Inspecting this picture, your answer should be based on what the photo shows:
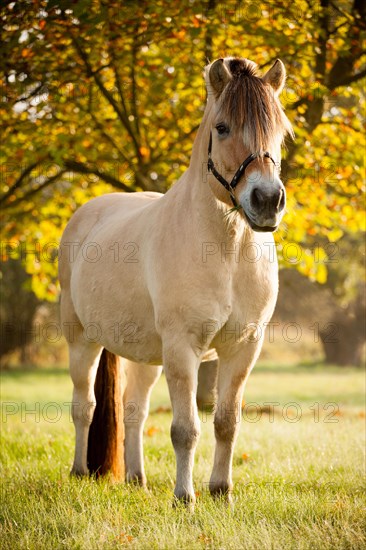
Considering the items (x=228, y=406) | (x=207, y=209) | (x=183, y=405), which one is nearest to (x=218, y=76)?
(x=207, y=209)

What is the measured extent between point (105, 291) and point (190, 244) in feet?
3.78

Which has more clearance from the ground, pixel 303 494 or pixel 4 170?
pixel 4 170

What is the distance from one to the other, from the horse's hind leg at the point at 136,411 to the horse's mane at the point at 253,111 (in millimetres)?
2655

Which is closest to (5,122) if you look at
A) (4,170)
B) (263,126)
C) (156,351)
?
(4,170)

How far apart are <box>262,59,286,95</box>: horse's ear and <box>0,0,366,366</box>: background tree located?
76.9 inches

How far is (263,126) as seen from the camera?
3816mm

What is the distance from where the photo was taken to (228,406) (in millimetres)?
4512

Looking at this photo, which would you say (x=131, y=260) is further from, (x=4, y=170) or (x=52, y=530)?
(x=4, y=170)

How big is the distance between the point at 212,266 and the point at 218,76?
1.12 m

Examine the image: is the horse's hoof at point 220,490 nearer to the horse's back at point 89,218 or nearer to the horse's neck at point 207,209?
the horse's neck at point 207,209

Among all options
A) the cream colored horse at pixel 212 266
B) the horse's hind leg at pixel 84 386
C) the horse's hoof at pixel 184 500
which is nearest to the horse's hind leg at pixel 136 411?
the horse's hind leg at pixel 84 386

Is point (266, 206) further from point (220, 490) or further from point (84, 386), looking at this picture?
point (84, 386)

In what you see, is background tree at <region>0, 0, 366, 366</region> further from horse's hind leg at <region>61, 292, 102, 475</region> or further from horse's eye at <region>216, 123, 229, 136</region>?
horse's hind leg at <region>61, 292, 102, 475</region>

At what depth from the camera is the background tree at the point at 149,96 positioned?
6547 mm
